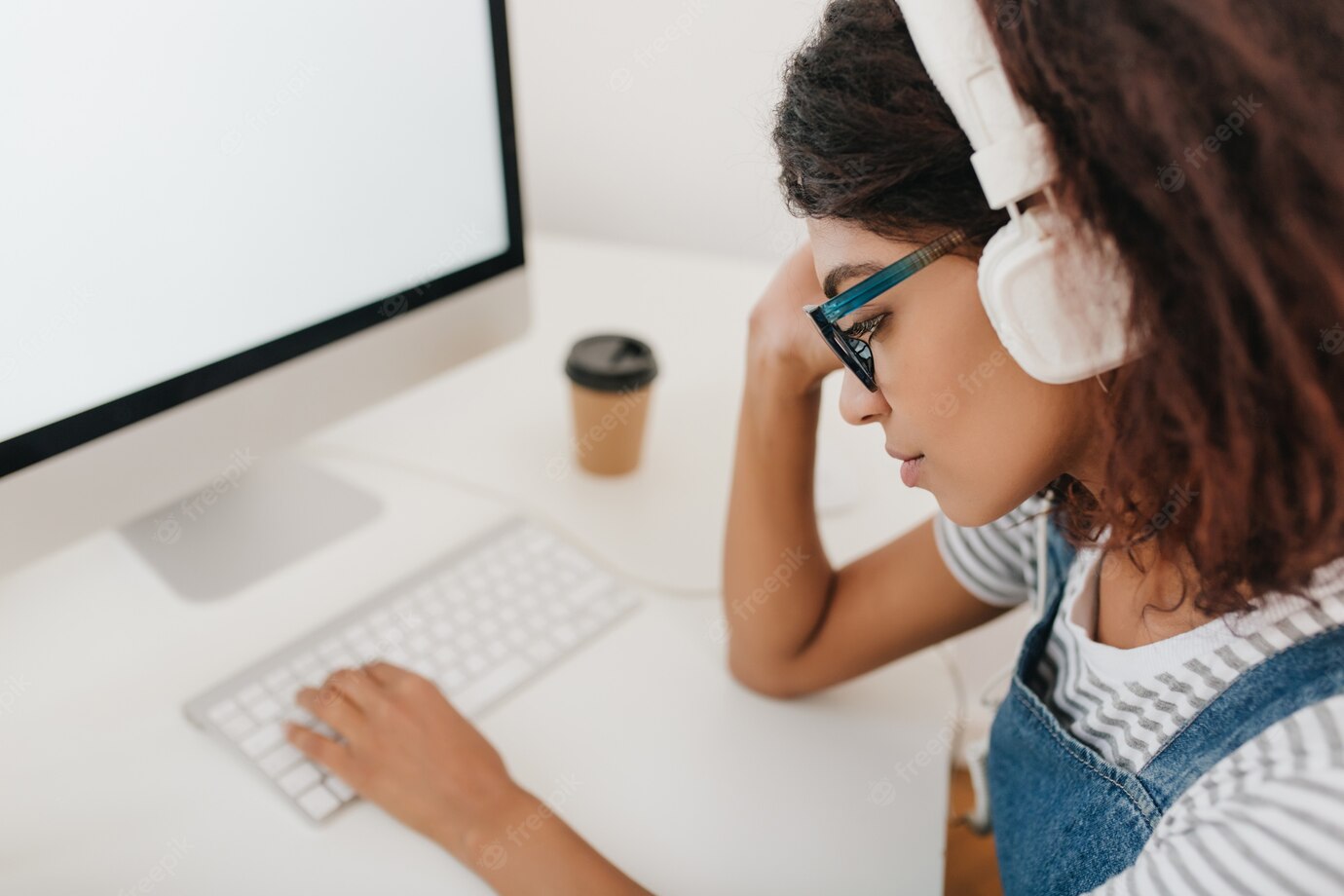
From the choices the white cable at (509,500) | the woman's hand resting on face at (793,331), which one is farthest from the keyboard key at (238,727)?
the woman's hand resting on face at (793,331)

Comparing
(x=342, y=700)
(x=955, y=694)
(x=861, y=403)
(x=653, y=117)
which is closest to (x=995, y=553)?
(x=955, y=694)

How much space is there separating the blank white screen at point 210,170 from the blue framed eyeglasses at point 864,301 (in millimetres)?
360

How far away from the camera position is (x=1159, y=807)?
542 mm

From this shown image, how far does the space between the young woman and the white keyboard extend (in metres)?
0.03

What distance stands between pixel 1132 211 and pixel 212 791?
57 cm

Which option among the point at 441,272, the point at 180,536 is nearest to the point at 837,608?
the point at 441,272

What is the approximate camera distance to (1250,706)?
0.50 meters

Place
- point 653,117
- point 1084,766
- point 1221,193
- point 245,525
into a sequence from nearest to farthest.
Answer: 1. point 1221,193
2. point 1084,766
3. point 245,525
4. point 653,117

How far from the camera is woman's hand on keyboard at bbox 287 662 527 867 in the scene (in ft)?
1.98

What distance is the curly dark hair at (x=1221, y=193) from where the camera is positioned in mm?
377

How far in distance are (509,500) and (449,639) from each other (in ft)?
0.56

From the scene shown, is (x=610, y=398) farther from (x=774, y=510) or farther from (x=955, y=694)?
(x=955, y=694)

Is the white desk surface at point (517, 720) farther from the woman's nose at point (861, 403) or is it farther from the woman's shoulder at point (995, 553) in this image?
the woman's nose at point (861, 403)

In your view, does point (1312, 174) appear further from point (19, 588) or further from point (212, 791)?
point (19, 588)
